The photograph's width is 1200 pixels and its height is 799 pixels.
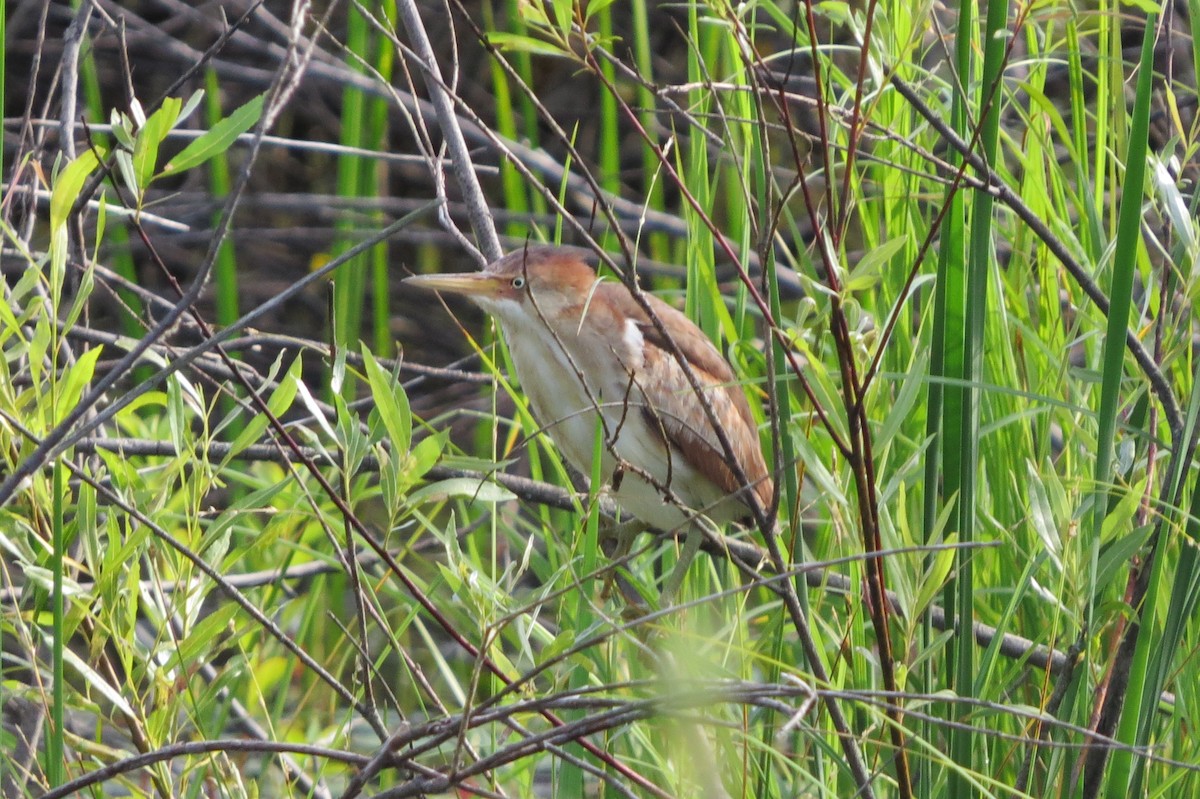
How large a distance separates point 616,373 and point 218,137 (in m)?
1.24

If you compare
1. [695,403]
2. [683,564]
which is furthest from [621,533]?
[683,564]

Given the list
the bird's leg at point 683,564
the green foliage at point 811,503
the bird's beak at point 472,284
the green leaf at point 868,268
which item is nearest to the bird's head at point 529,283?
the bird's beak at point 472,284

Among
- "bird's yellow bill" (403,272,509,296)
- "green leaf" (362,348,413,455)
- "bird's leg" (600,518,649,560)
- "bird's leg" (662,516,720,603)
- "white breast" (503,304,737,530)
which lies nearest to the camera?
"green leaf" (362,348,413,455)

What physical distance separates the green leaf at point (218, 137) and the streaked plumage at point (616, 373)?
94 centimetres

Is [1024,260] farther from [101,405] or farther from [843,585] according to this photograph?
[101,405]

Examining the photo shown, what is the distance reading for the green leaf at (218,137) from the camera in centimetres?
114

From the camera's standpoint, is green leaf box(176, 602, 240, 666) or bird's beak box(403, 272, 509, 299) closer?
green leaf box(176, 602, 240, 666)

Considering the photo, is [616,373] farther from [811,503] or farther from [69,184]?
[69,184]

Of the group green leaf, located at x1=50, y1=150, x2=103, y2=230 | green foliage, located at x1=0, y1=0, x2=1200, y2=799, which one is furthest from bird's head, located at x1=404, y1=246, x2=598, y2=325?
green leaf, located at x1=50, y1=150, x2=103, y2=230

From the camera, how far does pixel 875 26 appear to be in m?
1.48

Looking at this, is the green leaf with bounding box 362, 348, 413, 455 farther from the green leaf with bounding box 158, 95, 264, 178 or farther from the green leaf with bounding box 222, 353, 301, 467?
the green leaf with bounding box 158, 95, 264, 178

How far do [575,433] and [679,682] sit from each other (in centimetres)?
113

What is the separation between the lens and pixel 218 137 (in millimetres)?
1160

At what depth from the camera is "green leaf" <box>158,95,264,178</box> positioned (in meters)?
1.14
